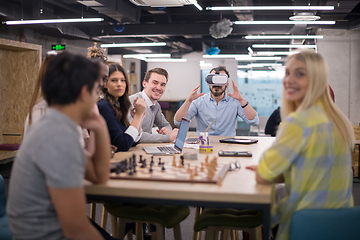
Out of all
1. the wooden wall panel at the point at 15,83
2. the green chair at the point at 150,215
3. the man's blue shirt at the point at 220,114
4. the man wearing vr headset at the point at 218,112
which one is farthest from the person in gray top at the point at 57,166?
the wooden wall panel at the point at 15,83

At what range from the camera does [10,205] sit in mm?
1374

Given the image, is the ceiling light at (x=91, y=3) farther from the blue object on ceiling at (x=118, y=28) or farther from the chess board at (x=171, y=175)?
the chess board at (x=171, y=175)

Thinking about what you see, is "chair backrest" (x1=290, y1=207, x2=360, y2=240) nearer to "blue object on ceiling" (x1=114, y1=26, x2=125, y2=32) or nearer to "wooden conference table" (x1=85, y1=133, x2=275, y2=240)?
"wooden conference table" (x1=85, y1=133, x2=275, y2=240)

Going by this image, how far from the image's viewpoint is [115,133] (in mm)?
2508

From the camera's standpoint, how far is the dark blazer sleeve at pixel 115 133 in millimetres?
2500

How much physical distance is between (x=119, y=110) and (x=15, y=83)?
6.13 m

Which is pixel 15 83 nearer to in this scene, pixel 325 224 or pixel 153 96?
pixel 153 96

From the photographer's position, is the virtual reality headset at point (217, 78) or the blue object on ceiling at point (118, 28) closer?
the virtual reality headset at point (217, 78)

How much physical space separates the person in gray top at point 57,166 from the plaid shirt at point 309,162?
0.86 meters

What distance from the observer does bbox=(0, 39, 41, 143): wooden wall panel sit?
768cm

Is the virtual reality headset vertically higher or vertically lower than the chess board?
higher

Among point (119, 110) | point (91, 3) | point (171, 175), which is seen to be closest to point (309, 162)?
point (171, 175)

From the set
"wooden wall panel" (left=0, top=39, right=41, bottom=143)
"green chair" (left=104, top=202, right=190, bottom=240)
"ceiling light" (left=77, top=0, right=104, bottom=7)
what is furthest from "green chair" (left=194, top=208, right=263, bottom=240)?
"wooden wall panel" (left=0, top=39, right=41, bottom=143)

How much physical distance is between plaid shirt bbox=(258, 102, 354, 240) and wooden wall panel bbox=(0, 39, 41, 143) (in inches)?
281
